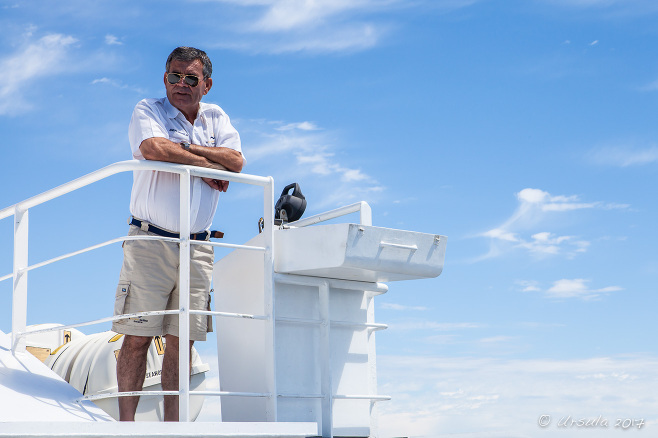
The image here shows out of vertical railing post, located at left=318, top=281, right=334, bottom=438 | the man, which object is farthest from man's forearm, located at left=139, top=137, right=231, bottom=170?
vertical railing post, located at left=318, top=281, right=334, bottom=438

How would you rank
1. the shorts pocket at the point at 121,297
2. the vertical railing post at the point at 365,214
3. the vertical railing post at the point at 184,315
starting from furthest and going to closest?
the vertical railing post at the point at 365,214 < the shorts pocket at the point at 121,297 < the vertical railing post at the point at 184,315

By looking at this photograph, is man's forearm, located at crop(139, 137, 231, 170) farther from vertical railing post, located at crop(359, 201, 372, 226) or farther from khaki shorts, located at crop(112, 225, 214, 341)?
vertical railing post, located at crop(359, 201, 372, 226)

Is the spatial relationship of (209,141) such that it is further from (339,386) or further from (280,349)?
(339,386)

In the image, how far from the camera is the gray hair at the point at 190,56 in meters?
6.09

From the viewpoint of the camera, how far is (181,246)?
5398 millimetres

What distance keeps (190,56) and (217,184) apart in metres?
0.96

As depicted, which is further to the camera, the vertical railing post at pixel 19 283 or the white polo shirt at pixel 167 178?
the vertical railing post at pixel 19 283

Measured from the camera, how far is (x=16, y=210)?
21.2 ft

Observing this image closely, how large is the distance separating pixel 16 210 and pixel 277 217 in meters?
2.02

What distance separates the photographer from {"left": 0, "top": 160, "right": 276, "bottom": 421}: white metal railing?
531 cm

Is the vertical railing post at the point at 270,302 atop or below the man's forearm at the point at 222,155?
below

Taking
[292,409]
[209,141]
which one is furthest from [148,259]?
[292,409]

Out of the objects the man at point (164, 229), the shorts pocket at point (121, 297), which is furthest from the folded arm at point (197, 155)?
the shorts pocket at point (121, 297)

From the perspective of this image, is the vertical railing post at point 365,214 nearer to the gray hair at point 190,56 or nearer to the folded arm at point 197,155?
the folded arm at point 197,155
